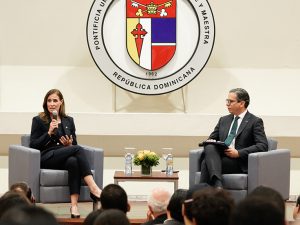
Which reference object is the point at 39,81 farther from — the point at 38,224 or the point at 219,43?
the point at 38,224

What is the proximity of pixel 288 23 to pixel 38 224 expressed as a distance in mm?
A: 6852

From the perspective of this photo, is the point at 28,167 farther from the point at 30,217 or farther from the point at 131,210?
the point at 30,217

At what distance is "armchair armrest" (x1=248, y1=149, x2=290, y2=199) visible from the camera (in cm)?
646

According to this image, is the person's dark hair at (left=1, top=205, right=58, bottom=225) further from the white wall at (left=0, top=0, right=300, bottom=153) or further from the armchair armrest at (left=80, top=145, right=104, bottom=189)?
the white wall at (left=0, top=0, right=300, bottom=153)

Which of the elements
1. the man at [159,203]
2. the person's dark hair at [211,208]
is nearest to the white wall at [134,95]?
the man at [159,203]

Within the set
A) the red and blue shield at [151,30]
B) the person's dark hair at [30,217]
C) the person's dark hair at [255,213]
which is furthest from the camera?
the red and blue shield at [151,30]

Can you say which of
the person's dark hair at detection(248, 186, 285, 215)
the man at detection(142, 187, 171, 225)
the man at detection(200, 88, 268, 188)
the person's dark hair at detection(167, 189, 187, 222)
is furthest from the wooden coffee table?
the person's dark hair at detection(248, 186, 285, 215)

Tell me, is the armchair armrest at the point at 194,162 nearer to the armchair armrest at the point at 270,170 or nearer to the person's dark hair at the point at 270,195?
the armchair armrest at the point at 270,170

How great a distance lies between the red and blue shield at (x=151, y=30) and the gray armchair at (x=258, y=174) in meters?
1.69

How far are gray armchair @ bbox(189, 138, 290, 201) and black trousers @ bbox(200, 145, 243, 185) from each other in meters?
0.09

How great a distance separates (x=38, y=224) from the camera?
1.86 m

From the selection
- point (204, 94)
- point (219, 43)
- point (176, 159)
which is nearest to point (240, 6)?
point (219, 43)

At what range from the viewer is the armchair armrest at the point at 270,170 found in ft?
21.2

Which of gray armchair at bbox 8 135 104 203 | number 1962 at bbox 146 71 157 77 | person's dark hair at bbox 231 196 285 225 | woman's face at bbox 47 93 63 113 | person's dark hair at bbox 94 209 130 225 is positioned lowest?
gray armchair at bbox 8 135 104 203
